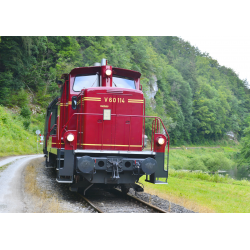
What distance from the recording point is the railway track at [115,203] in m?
5.68

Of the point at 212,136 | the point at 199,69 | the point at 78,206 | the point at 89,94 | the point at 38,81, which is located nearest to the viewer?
the point at 78,206

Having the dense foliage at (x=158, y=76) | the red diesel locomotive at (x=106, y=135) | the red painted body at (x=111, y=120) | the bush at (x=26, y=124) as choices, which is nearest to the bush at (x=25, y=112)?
the dense foliage at (x=158, y=76)

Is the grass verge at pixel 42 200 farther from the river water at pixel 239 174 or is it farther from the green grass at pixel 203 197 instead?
the river water at pixel 239 174

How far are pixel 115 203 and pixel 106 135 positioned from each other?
1.68 metres

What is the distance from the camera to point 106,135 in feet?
21.5

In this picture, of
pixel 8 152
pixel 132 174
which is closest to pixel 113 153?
pixel 132 174

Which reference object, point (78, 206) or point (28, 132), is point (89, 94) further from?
point (28, 132)

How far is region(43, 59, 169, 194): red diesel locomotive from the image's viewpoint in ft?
19.2

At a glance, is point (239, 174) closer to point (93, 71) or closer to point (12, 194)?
point (93, 71)

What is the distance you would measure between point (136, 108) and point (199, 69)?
73.8m

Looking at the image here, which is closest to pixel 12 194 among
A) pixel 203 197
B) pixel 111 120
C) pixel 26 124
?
pixel 111 120

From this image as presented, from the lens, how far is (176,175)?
1808 cm

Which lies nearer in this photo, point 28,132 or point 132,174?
point 132,174

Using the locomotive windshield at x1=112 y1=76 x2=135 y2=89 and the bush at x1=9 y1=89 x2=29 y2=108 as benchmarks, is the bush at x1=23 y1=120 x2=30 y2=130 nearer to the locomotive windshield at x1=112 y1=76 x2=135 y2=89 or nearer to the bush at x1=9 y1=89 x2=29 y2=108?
the bush at x1=9 y1=89 x2=29 y2=108
